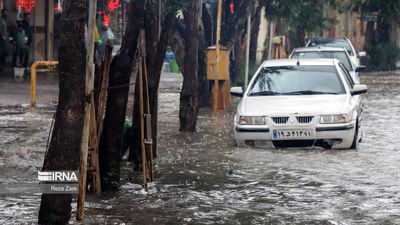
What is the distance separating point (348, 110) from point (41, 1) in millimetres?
20408

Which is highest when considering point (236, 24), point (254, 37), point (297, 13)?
point (297, 13)

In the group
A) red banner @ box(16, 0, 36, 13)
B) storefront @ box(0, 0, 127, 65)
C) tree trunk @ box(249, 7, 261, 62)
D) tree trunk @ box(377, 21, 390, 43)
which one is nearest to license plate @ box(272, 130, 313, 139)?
tree trunk @ box(249, 7, 261, 62)

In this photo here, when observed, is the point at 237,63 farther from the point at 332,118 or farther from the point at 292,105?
the point at 332,118

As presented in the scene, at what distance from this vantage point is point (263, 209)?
30.0ft

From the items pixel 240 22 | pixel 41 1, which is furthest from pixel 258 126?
pixel 41 1

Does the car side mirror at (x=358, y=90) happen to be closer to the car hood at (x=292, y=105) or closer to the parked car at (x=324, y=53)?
the car hood at (x=292, y=105)

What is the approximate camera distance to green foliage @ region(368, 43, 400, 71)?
4347 centimetres

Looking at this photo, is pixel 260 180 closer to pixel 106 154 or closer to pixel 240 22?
pixel 106 154

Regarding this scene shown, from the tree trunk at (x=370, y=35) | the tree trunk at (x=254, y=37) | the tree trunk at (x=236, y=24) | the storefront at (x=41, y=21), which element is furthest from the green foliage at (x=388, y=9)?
the tree trunk at (x=236, y=24)

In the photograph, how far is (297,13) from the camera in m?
31.7

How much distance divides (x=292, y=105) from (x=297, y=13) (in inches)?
725

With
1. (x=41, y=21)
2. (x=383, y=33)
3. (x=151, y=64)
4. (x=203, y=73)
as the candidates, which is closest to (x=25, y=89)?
(x=203, y=73)

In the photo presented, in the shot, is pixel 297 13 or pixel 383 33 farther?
pixel 383 33

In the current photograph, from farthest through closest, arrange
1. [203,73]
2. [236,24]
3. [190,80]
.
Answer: [236,24], [203,73], [190,80]
